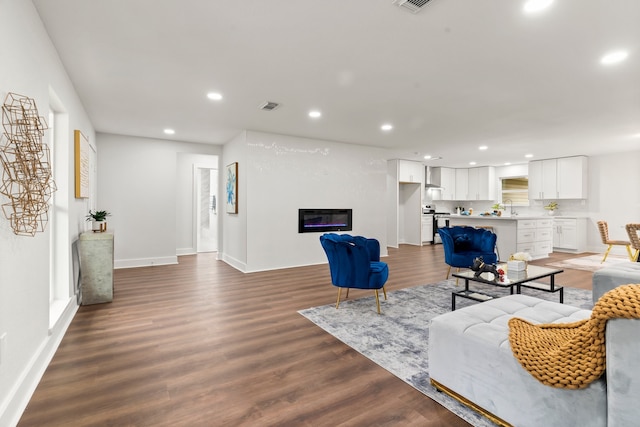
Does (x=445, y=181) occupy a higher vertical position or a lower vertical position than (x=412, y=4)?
lower

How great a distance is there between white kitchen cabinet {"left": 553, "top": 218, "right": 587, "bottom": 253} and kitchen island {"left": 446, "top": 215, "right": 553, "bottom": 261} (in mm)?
1151

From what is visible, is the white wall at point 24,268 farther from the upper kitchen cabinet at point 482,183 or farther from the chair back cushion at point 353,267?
the upper kitchen cabinet at point 482,183

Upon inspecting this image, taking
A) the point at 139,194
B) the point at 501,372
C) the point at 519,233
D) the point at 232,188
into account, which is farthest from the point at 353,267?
the point at 519,233

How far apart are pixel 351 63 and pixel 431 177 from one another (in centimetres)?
842

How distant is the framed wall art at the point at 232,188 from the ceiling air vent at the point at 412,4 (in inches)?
176

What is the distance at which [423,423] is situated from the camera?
5.73 ft

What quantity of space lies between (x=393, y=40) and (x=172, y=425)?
9.90 feet

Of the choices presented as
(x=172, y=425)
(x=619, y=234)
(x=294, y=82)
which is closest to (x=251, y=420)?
(x=172, y=425)

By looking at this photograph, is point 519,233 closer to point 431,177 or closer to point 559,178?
point 559,178

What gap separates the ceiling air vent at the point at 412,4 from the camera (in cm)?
211

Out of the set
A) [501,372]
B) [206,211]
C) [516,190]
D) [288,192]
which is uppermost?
[516,190]

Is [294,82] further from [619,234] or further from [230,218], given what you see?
[619,234]

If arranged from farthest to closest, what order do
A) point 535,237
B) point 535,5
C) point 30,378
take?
point 535,237, point 535,5, point 30,378

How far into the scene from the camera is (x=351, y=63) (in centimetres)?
307
